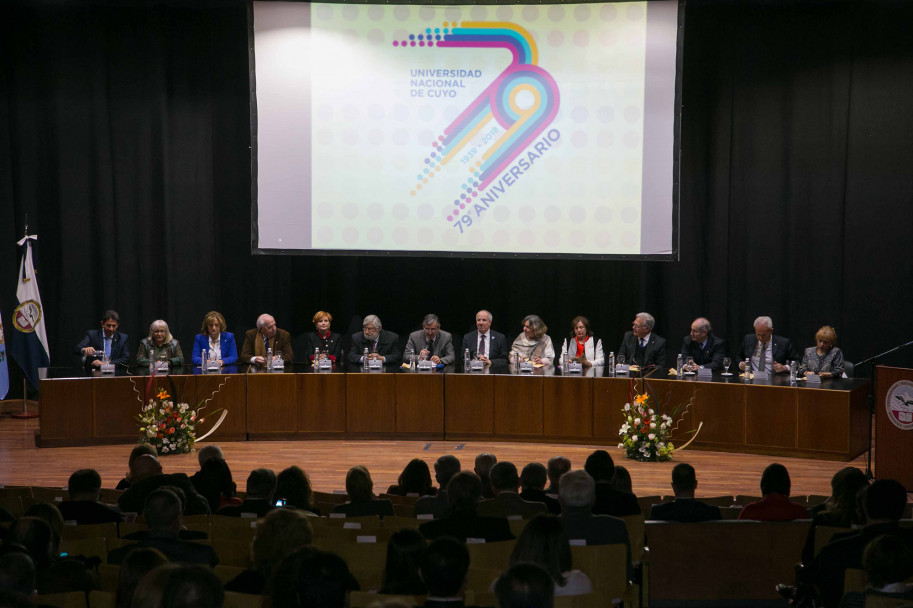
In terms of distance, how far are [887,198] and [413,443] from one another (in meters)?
5.63

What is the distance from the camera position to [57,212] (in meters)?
12.0

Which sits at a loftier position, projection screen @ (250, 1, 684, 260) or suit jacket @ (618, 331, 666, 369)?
projection screen @ (250, 1, 684, 260)

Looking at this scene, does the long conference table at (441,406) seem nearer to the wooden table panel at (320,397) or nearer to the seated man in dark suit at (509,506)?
the wooden table panel at (320,397)

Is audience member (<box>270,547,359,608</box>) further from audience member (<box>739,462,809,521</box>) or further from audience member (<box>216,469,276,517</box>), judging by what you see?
audience member (<box>739,462,809,521</box>)

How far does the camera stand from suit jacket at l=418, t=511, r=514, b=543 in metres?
4.50

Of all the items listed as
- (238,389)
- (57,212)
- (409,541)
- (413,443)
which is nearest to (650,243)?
(413,443)

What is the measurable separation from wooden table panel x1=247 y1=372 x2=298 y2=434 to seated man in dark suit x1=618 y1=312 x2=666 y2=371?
3215mm

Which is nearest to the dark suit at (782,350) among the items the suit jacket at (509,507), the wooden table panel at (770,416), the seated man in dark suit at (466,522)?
the wooden table panel at (770,416)

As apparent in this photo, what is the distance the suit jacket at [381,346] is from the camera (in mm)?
10578

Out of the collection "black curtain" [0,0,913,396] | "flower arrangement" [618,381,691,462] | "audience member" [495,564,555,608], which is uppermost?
"black curtain" [0,0,913,396]

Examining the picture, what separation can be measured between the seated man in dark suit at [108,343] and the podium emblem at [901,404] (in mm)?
7032

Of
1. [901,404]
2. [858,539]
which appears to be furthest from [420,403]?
[858,539]

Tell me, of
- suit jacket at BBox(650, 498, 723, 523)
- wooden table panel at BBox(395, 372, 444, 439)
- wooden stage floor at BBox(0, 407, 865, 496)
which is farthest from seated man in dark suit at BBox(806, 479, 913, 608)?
wooden table panel at BBox(395, 372, 444, 439)

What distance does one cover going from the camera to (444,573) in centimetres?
320
